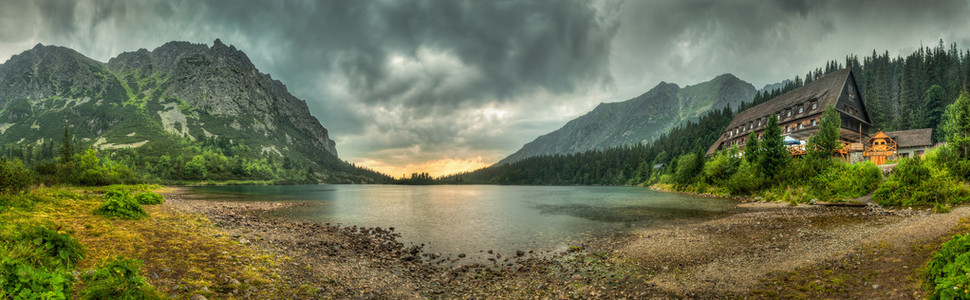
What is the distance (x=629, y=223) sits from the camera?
34.1 metres

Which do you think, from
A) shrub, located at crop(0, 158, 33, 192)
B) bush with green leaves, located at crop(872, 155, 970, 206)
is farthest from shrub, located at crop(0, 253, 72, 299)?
bush with green leaves, located at crop(872, 155, 970, 206)

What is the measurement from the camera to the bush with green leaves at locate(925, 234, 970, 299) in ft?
24.5

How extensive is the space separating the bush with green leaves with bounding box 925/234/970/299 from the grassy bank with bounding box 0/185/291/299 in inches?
689

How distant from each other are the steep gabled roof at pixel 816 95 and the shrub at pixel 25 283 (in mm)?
97849

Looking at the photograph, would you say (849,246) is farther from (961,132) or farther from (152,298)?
(961,132)

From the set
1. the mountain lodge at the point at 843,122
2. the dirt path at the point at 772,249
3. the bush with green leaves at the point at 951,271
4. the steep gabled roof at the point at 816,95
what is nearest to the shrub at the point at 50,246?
the dirt path at the point at 772,249

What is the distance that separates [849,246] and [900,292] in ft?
27.0

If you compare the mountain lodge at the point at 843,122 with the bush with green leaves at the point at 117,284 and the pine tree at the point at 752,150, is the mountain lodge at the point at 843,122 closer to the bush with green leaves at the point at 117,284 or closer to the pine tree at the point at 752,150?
the pine tree at the point at 752,150

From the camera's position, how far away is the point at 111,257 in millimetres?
10562

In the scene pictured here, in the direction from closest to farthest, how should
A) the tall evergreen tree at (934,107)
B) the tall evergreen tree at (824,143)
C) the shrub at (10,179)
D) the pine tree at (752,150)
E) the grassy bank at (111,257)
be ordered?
the grassy bank at (111,257)
the shrub at (10,179)
the tall evergreen tree at (824,143)
the pine tree at (752,150)
the tall evergreen tree at (934,107)

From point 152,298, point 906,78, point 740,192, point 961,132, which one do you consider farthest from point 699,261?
point 906,78

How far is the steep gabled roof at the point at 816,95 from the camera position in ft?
254

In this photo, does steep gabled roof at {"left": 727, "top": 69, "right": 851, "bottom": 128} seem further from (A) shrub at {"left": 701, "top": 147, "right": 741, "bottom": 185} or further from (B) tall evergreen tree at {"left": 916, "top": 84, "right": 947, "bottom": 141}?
(B) tall evergreen tree at {"left": 916, "top": 84, "right": 947, "bottom": 141}

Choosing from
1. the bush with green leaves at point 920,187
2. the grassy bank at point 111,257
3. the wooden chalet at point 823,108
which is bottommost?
the grassy bank at point 111,257
